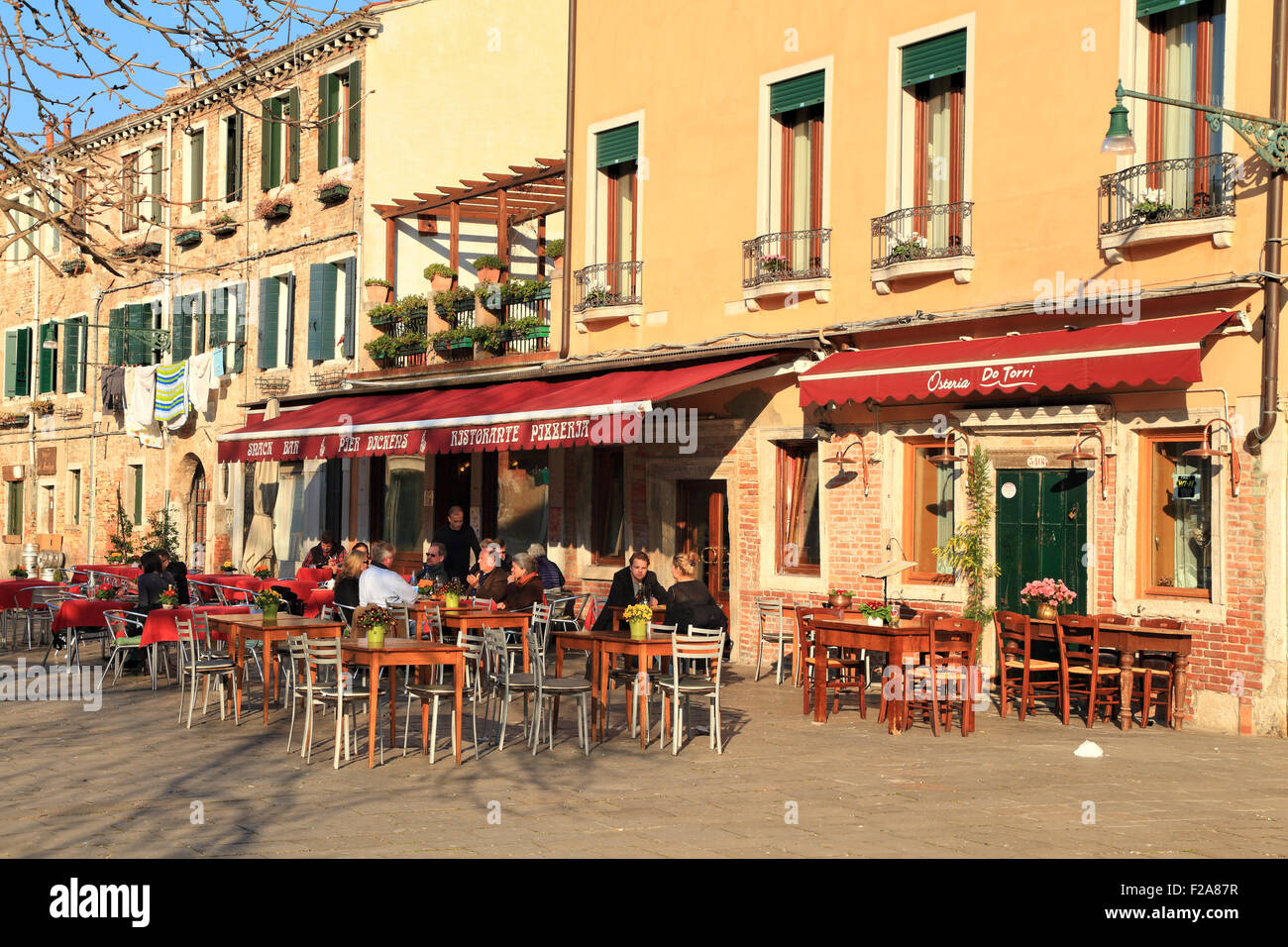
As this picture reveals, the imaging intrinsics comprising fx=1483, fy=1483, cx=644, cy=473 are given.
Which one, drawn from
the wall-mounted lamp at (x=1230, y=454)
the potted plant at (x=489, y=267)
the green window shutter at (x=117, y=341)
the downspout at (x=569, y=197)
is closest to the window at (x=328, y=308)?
the potted plant at (x=489, y=267)

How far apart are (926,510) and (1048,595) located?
2716 mm

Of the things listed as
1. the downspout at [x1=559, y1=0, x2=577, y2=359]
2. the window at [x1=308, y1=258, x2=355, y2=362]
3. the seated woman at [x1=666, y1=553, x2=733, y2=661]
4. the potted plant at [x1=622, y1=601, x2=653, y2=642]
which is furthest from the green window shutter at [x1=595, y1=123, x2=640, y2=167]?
the potted plant at [x1=622, y1=601, x2=653, y2=642]

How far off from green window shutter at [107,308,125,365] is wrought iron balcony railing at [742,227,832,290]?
16864 mm

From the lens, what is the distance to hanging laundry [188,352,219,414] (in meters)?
25.8

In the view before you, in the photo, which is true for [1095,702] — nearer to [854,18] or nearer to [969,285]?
[969,285]

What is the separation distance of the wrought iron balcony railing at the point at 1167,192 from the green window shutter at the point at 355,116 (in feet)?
43.3

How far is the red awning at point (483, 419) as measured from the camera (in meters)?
14.8

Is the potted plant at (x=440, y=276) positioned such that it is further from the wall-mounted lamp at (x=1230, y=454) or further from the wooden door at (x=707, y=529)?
the wall-mounted lamp at (x=1230, y=454)

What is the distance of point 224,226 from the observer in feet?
84.1

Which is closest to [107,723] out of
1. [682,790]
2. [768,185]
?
[682,790]

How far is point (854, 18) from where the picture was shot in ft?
48.7

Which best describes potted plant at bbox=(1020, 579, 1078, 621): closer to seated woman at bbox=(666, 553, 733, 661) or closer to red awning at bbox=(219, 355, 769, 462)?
seated woman at bbox=(666, 553, 733, 661)

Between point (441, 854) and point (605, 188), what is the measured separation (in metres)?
12.5

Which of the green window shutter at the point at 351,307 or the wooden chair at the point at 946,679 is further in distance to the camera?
the green window shutter at the point at 351,307
